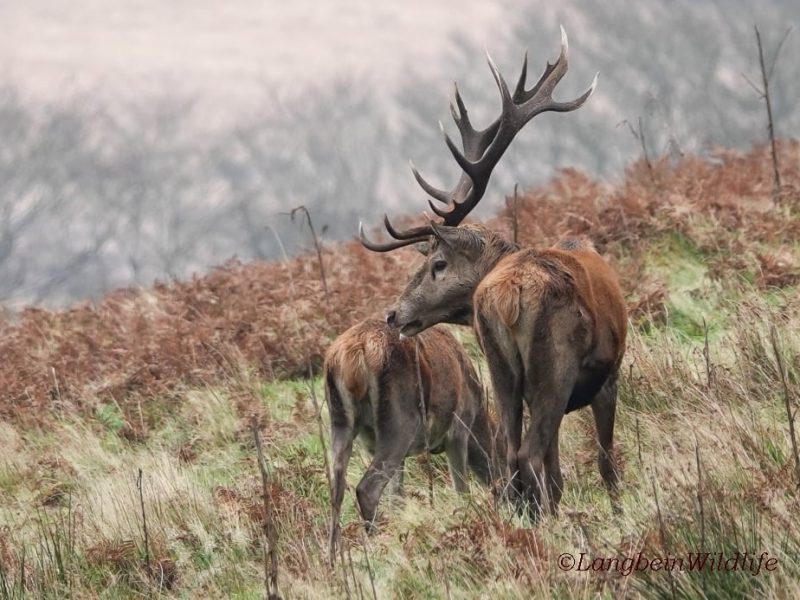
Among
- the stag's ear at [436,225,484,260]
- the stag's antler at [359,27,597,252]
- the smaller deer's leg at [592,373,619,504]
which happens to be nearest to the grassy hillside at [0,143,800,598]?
the smaller deer's leg at [592,373,619,504]

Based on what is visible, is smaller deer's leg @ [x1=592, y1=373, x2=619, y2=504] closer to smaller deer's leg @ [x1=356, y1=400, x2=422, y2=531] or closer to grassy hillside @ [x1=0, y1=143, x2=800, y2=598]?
grassy hillside @ [x1=0, y1=143, x2=800, y2=598]

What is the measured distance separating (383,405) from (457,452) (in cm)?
74

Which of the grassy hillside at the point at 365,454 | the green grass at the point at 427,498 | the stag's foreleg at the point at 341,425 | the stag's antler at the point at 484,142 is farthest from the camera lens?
the stag's antler at the point at 484,142

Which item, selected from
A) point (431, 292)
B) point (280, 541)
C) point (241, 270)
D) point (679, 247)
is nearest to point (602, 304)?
point (431, 292)

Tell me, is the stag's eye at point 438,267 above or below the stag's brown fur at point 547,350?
above

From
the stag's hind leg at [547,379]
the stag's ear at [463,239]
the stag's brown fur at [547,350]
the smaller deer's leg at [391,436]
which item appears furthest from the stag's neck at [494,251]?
the stag's hind leg at [547,379]

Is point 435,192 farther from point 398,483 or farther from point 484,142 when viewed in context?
point 398,483

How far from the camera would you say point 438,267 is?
737 cm

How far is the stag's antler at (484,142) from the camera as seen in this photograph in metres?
7.75

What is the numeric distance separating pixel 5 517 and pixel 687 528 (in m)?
5.52

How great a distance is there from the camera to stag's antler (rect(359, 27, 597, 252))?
25.4 ft

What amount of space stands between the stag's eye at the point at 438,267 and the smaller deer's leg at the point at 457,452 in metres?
0.95

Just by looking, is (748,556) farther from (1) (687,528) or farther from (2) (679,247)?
(2) (679,247)

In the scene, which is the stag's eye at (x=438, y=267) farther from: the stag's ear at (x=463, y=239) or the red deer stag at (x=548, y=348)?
the red deer stag at (x=548, y=348)
